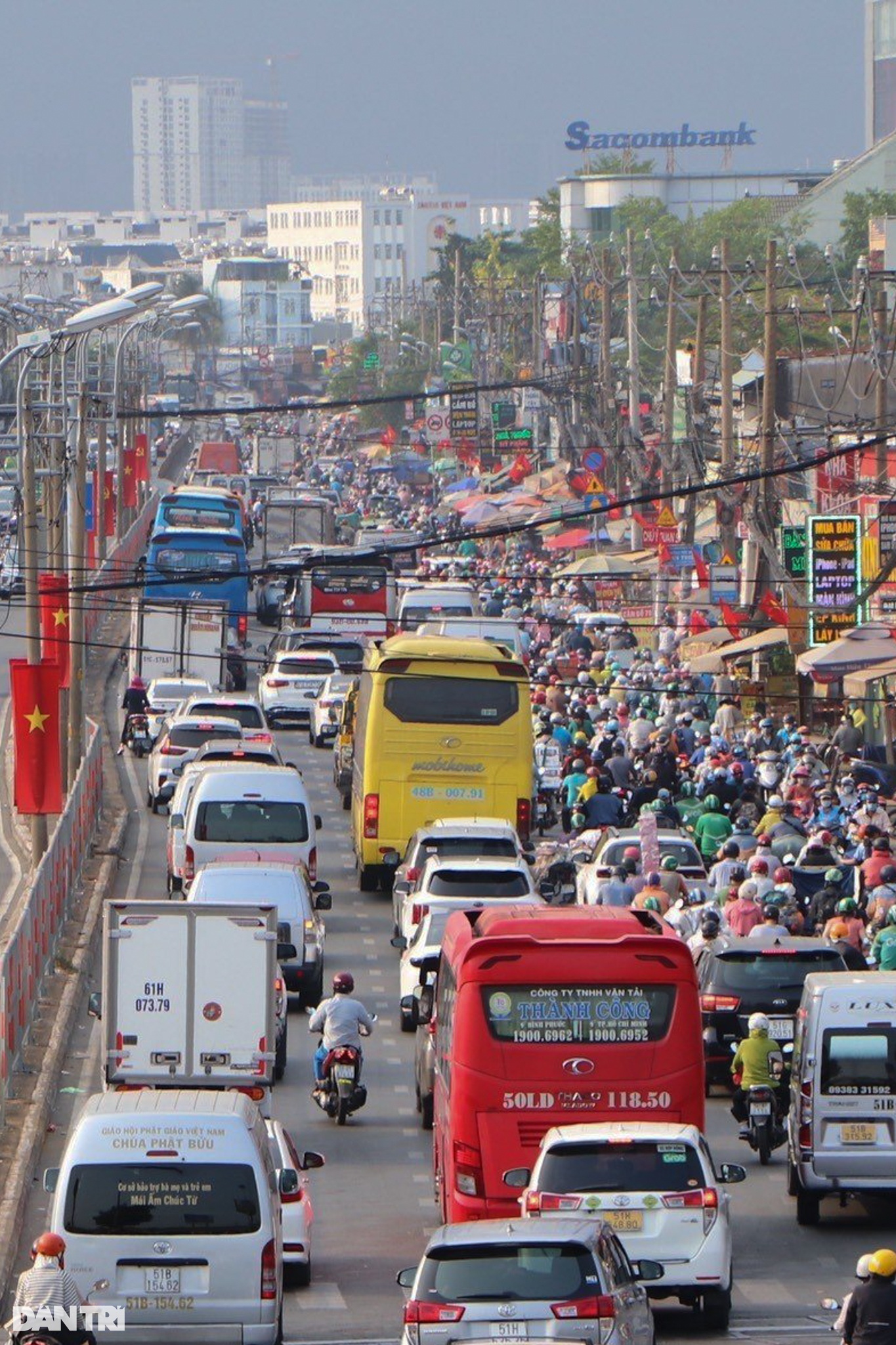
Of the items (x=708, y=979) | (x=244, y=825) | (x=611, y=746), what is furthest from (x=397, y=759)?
(x=708, y=979)

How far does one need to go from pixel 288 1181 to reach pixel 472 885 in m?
12.1

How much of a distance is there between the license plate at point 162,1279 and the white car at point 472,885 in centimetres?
1351

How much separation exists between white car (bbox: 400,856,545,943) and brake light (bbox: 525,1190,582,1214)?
12177 mm

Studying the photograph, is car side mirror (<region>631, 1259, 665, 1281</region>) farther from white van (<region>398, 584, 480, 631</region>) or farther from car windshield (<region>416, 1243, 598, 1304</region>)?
white van (<region>398, 584, 480, 631</region>)

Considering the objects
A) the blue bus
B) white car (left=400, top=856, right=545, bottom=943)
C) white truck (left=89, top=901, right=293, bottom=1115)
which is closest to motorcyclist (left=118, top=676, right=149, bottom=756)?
the blue bus

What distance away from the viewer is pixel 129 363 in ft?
368

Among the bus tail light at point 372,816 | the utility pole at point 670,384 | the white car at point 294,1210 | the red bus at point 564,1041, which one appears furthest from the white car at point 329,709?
the white car at point 294,1210

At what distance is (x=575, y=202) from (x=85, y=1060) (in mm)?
173428

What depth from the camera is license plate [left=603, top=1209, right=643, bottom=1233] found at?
1611 centimetres

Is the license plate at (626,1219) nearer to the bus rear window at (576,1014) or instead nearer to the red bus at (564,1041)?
the red bus at (564,1041)

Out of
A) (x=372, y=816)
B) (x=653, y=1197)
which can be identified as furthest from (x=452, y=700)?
(x=653, y=1197)

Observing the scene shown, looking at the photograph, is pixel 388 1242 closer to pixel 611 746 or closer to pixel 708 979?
pixel 708 979

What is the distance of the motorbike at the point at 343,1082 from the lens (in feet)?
76.7

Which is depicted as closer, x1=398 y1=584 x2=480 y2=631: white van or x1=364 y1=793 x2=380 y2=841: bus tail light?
x1=364 y1=793 x2=380 y2=841: bus tail light
